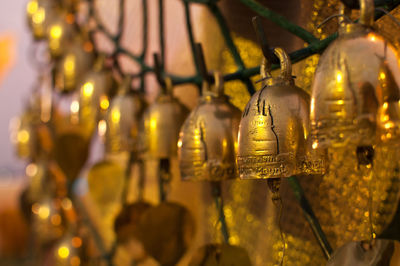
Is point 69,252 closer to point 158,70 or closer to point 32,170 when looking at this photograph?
point 32,170

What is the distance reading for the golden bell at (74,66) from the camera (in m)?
0.96

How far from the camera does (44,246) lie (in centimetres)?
122

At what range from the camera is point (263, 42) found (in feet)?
1.33

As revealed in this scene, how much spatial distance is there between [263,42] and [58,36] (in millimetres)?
727

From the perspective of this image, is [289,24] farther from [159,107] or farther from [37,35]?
[37,35]

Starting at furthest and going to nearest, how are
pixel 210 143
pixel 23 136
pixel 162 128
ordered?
1. pixel 23 136
2. pixel 162 128
3. pixel 210 143

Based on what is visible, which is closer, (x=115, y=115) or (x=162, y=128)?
(x=162, y=128)

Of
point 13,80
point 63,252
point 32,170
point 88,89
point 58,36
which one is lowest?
point 63,252

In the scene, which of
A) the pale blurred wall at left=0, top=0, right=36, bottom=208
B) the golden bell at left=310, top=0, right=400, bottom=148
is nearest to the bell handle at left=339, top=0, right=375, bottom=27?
the golden bell at left=310, top=0, right=400, bottom=148

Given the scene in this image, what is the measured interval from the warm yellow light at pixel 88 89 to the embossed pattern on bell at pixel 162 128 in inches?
9.9

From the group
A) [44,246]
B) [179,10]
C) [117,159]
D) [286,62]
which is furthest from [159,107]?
[44,246]

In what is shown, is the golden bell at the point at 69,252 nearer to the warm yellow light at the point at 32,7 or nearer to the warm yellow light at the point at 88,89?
the warm yellow light at the point at 88,89

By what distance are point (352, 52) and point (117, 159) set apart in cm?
85

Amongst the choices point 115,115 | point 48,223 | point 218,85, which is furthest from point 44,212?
point 218,85
